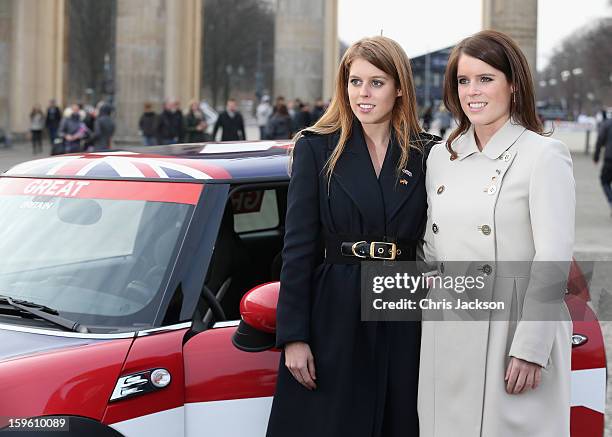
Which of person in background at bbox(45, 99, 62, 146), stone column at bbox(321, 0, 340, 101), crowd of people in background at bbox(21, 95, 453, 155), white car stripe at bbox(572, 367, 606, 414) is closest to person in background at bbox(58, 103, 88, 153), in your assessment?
crowd of people in background at bbox(21, 95, 453, 155)

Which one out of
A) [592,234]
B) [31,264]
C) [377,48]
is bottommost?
[592,234]

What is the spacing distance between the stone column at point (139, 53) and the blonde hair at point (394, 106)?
28.1 meters

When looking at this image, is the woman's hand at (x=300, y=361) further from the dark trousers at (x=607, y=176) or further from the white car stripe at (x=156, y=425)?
the dark trousers at (x=607, y=176)

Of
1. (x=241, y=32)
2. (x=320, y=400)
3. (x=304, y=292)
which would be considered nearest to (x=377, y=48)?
(x=304, y=292)

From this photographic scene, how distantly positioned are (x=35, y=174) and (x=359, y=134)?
4.66 ft

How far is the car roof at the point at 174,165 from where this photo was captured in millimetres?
3621

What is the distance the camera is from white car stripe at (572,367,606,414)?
365 centimetres

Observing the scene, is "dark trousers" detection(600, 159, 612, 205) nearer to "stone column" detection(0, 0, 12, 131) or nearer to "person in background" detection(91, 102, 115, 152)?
"person in background" detection(91, 102, 115, 152)

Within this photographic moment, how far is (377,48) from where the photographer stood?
123 inches

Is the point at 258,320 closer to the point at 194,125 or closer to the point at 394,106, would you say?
the point at 394,106

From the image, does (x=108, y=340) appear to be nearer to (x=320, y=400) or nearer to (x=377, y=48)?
(x=320, y=400)

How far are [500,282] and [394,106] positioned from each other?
0.68m

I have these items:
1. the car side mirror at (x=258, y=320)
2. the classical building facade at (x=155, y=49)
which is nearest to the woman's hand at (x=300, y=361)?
the car side mirror at (x=258, y=320)

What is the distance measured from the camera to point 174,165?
3.71m
